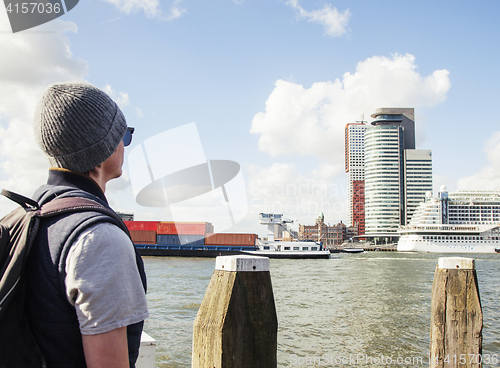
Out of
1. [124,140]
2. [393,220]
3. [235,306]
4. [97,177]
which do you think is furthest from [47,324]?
[393,220]

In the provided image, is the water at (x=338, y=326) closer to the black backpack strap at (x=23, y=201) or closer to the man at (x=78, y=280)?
the man at (x=78, y=280)

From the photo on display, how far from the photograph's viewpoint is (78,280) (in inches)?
36.3

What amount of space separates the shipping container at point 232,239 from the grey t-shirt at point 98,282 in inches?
1899

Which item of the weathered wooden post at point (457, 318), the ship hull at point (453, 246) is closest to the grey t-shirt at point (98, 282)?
the weathered wooden post at point (457, 318)

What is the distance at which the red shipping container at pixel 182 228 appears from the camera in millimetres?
51219

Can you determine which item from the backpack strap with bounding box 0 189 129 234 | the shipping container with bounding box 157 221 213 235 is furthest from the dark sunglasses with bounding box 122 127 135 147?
the shipping container with bounding box 157 221 213 235

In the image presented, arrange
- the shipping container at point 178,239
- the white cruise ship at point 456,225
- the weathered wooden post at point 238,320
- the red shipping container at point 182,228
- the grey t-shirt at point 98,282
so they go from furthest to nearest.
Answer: the white cruise ship at point 456,225 < the red shipping container at point 182,228 < the shipping container at point 178,239 < the weathered wooden post at point 238,320 < the grey t-shirt at point 98,282

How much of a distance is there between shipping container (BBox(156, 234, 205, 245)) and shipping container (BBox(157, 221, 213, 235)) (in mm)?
563

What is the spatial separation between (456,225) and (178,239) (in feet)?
177

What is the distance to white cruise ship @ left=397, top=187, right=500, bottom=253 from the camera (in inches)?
2785

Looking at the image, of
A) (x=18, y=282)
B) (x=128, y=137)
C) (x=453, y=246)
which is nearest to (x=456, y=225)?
(x=453, y=246)

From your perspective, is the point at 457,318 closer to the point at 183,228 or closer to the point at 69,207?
the point at 69,207

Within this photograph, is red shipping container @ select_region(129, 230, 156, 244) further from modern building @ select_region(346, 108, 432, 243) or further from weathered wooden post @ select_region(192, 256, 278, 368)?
modern building @ select_region(346, 108, 432, 243)

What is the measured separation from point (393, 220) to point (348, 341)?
109160 mm
